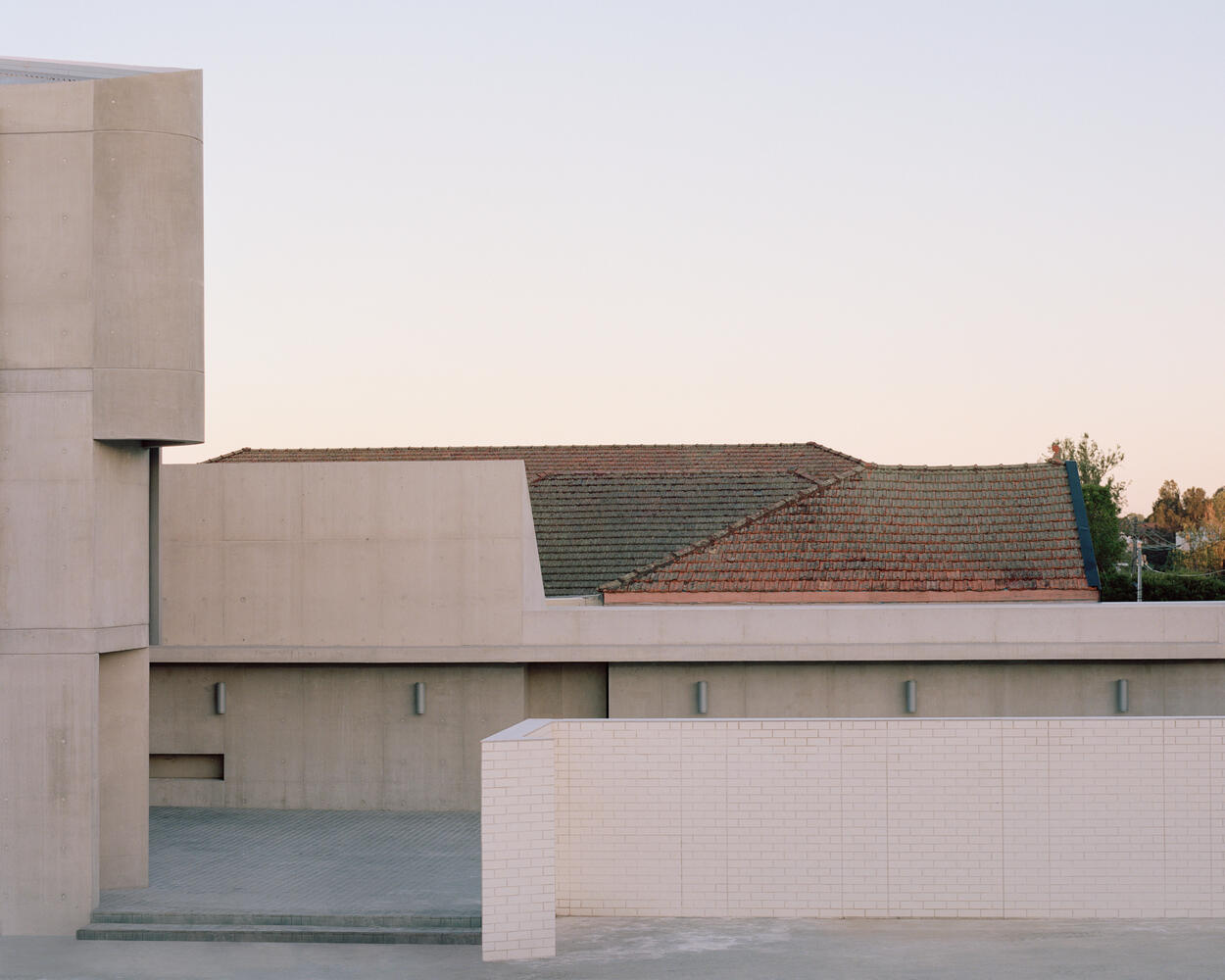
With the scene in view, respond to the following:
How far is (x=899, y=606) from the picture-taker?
21297 millimetres

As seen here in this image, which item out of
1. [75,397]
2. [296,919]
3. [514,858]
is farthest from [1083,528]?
[75,397]

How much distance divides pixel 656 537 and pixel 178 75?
47.1 ft

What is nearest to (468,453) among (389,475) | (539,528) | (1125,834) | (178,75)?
(539,528)

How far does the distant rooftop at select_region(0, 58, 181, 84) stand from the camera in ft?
53.4

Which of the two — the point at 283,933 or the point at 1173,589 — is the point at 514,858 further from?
the point at 1173,589

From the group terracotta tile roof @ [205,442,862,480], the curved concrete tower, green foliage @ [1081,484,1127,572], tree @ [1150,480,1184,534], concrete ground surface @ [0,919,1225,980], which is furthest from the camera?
tree @ [1150,480,1184,534]

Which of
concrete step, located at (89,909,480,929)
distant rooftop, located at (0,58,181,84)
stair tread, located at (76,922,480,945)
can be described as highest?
distant rooftop, located at (0,58,181,84)

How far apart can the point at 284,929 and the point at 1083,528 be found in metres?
15.8

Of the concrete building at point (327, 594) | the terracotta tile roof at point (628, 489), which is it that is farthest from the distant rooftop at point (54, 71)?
the terracotta tile roof at point (628, 489)

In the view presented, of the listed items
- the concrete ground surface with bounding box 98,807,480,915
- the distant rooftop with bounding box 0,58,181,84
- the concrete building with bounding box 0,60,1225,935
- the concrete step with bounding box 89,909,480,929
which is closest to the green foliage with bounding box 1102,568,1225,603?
Result: the concrete building with bounding box 0,60,1225,935

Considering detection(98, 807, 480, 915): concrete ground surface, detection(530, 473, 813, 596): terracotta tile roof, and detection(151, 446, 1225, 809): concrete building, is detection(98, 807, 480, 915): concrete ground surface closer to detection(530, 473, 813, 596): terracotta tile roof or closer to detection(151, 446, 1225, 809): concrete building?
detection(151, 446, 1225, 809): concrete building

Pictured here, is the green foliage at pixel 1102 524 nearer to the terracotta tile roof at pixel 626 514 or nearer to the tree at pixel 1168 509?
the terracotta tile roof at pixel 626 514

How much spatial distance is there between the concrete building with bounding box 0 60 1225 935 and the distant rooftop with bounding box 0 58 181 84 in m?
0.03

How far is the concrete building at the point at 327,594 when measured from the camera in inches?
615
